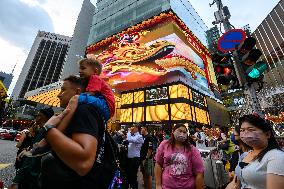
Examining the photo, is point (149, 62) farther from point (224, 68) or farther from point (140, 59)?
point (224, 68)

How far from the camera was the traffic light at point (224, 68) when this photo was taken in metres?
4.97

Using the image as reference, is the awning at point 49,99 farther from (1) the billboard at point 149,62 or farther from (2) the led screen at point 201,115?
(2) the led screen at point 201,115

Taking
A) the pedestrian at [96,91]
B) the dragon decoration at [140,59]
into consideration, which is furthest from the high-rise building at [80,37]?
the pedestrian at [96,91]

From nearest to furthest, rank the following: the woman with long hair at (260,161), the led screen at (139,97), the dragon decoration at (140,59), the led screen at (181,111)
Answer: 1. the woman with long hair at (260,161)
2. the led screen at (181,111)
3. the dragon decoration at (140,59)
4. the led screen at (139,97)

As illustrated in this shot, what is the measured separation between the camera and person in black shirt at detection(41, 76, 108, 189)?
108 cm

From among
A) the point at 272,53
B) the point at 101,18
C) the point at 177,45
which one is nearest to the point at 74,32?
the point at 101,18

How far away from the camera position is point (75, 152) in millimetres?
1065

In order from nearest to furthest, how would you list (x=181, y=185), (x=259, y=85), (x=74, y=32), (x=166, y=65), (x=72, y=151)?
(x=72, y=151), (x=181, y=185), (x=259, y=85), (x=166, y=65), (x=74, y=32)

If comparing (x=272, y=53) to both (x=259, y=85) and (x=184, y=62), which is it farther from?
(x=259, y=85)

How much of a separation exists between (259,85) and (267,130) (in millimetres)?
3104

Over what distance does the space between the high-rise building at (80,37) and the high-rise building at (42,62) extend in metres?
47.0

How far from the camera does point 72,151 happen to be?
106 centimetres

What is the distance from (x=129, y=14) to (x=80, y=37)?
19.9m

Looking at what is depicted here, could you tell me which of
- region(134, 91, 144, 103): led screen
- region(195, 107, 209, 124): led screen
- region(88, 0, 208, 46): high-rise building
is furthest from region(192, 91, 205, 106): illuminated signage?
region(88, 0, 208, 46): high-rise building
